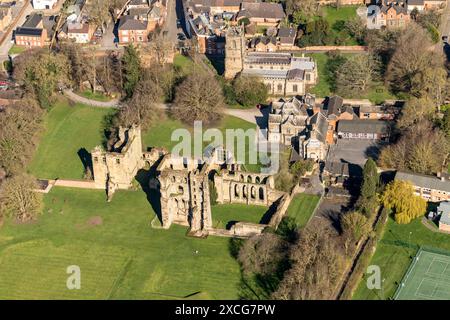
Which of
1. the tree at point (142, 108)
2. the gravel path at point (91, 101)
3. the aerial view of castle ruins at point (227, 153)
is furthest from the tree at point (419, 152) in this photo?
the gravel path at point (91, 101)

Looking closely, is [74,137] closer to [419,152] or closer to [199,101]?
[199,101]

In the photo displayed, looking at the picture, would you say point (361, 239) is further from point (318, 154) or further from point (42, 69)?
point (42, 69)

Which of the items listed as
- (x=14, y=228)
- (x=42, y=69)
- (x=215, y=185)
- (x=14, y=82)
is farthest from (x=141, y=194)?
(x=14, y=82)

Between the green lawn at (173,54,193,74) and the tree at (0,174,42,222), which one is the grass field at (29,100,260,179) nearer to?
the tree at (0,174,42,222)

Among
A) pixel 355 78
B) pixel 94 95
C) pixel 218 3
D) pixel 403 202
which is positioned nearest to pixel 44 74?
pixel 94 95

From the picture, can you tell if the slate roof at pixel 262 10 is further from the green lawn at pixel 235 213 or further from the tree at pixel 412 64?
the green lawn at pixel 235 213

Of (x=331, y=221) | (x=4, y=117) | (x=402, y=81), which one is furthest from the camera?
(x=402, y=81)
